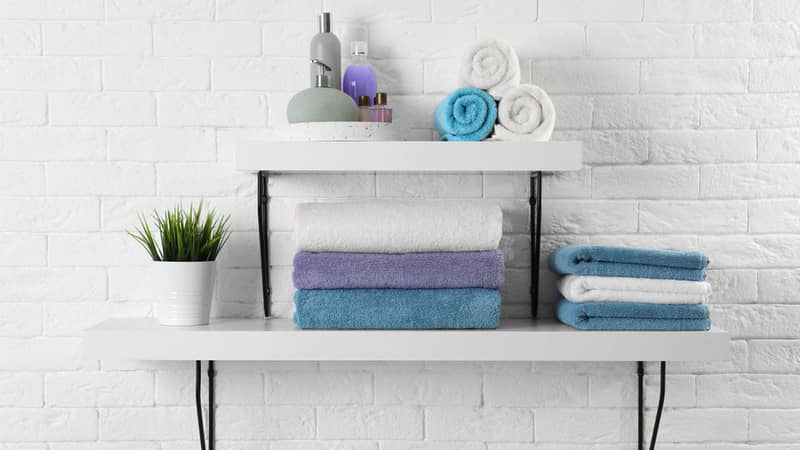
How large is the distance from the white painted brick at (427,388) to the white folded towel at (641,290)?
0.29 meters

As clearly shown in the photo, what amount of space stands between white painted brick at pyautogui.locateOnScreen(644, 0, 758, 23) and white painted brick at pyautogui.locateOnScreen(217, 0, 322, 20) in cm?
61

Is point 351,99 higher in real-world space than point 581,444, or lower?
higher

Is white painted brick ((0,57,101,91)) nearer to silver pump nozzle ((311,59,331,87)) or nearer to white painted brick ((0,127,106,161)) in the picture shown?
white painted brick ((0,127,106,161))

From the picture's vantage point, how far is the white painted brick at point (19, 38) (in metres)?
1.28

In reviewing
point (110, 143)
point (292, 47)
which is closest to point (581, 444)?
point (292, 47)

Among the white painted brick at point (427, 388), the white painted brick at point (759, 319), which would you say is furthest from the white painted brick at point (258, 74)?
the white painted brick at point (759, 319)

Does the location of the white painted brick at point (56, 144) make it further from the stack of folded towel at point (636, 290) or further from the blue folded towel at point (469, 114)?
the stack of folded towel at point (636, 290)

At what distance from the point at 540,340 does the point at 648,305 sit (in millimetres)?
181

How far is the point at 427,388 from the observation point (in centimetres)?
131

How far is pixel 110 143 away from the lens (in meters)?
1.29

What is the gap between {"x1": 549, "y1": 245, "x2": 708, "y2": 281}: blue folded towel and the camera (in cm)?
114

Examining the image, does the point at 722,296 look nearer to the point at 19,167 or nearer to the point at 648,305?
the point at 648,305

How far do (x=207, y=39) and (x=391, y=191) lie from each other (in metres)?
0.42

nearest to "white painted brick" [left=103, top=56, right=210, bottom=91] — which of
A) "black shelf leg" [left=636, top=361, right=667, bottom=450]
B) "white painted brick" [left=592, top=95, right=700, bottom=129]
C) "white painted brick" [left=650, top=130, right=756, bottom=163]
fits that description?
"white painted brick" [left=592, top=95, right=700, bottom=129]
